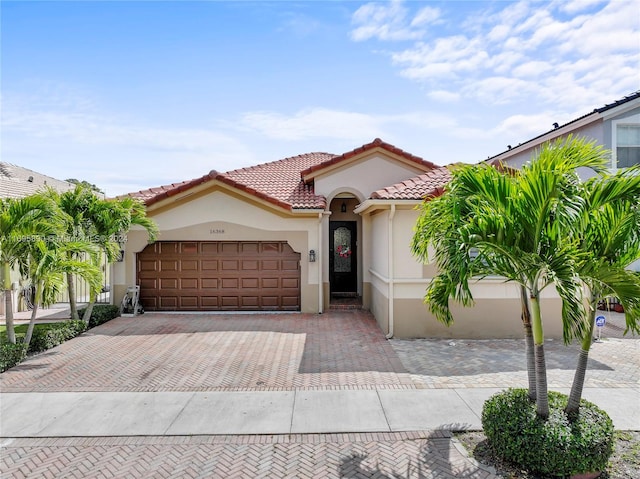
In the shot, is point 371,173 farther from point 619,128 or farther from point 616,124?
point 619,128

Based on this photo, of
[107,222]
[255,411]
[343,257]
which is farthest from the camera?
[343,257]

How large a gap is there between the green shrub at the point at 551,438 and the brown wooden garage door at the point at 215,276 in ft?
33.4

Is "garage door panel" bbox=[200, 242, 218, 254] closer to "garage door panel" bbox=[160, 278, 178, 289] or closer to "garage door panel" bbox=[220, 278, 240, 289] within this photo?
"garage door panel" bbox=[220, 278, 240, 289]

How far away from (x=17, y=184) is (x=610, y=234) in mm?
25651

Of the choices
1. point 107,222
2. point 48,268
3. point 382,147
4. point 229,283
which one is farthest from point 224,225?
point 382,147

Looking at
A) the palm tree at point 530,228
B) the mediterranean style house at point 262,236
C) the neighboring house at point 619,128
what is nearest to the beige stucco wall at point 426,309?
the mediterranean style house at point 262,236

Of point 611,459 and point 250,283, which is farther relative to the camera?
point 250,283

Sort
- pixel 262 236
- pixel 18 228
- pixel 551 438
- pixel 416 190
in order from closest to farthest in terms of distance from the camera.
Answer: pixel 551 438 → pixel 18 228 → pixel 416 190 → pixel 262 236

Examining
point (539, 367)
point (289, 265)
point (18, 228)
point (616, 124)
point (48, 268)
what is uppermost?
point (616, 124)

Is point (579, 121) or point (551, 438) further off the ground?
point (579, 121)

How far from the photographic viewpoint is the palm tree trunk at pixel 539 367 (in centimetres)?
487

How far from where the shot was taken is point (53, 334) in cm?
1013

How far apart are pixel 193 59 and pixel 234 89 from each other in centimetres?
169

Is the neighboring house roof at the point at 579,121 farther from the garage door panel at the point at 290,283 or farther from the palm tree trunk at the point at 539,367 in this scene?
the palm tree trunk at the point at 539,367
